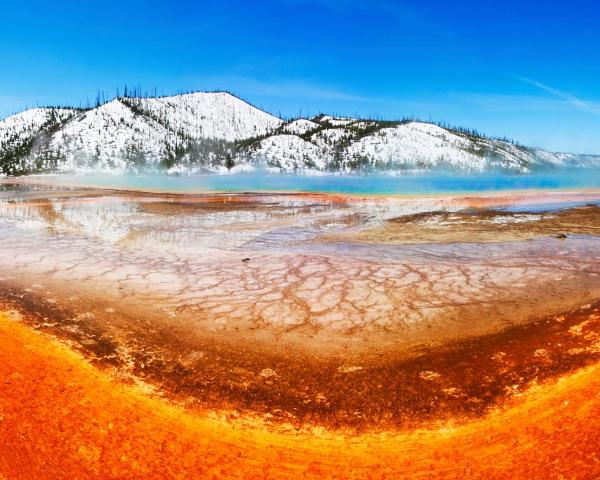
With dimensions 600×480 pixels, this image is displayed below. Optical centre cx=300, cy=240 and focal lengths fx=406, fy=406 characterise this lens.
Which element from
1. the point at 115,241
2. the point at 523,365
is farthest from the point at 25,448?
the point at 115,241

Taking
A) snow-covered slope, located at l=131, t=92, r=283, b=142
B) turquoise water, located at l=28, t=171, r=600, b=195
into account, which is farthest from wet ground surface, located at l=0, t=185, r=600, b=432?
snow-covered slope, located at l=131, t=92, r=283, b=142

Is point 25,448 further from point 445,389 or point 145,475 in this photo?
point 445,389

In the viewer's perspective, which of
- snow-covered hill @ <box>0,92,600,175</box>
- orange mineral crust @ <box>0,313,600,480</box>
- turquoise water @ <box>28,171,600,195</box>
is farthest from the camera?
snow-covered hill @ <box>0,92,600,175</box>

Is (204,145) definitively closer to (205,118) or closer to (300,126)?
(205,118)

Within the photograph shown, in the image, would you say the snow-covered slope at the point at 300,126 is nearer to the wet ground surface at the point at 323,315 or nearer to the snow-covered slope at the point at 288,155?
the snow-covered slope at the point at 288,155

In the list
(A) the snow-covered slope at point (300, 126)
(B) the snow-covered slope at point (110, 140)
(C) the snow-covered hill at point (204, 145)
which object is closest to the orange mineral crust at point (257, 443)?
(C) the snow-covered hill at point (204, 145)

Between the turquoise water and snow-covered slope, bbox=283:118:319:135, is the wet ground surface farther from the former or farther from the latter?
snow-covered slope, bbox=283:118:319:135
